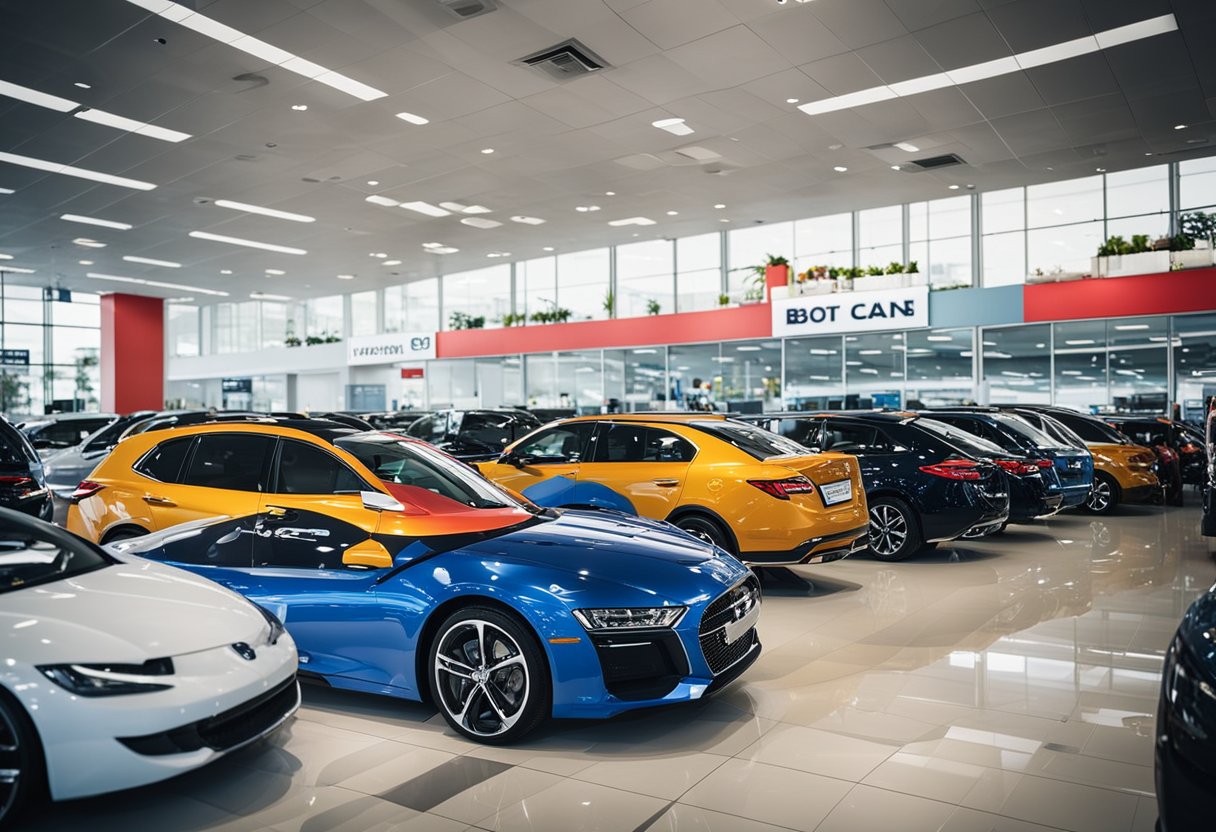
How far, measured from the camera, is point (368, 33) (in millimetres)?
8703

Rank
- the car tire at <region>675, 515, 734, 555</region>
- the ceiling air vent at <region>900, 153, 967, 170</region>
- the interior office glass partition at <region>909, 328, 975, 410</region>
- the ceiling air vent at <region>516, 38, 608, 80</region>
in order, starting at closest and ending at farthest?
the car tire at <region>675, 515, 734, 555</region>
the ceiling air vent at <region>516, 38, 608, 80</region>
the ceiling air vent at <region>900, 153, 967, 170</region>
the interior office glass partition at <region>909, 328, 975, 410</region>

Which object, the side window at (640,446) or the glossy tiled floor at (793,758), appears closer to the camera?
the glossy tiled floor at (793,758)

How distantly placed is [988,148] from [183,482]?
1282 centimetres

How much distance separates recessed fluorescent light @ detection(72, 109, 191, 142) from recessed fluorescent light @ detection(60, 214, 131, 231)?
5.99 meters

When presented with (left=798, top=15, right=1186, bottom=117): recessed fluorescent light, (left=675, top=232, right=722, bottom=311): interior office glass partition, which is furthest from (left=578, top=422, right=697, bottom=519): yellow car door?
(left=675, top=232, right=722, bottom=311): interior office glass partition

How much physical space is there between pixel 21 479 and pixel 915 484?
7896 millimetres

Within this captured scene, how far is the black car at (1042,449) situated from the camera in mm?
9547

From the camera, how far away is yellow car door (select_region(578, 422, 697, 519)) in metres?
6.70

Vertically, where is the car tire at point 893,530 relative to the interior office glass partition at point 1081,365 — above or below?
below

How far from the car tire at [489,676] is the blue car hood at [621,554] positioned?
308mm

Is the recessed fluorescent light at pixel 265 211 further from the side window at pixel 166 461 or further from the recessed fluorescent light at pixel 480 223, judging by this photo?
the side window at pixel 166 461

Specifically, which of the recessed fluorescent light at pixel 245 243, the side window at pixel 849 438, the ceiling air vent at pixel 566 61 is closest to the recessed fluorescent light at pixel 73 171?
the recessed fluorescent light at pixel 245 243

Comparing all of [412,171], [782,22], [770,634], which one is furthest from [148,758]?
[412,171]

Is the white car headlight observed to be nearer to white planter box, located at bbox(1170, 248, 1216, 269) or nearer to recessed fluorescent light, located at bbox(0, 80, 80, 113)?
recessed fluorescent light, located at bbox(0, 80, 80, 113)
